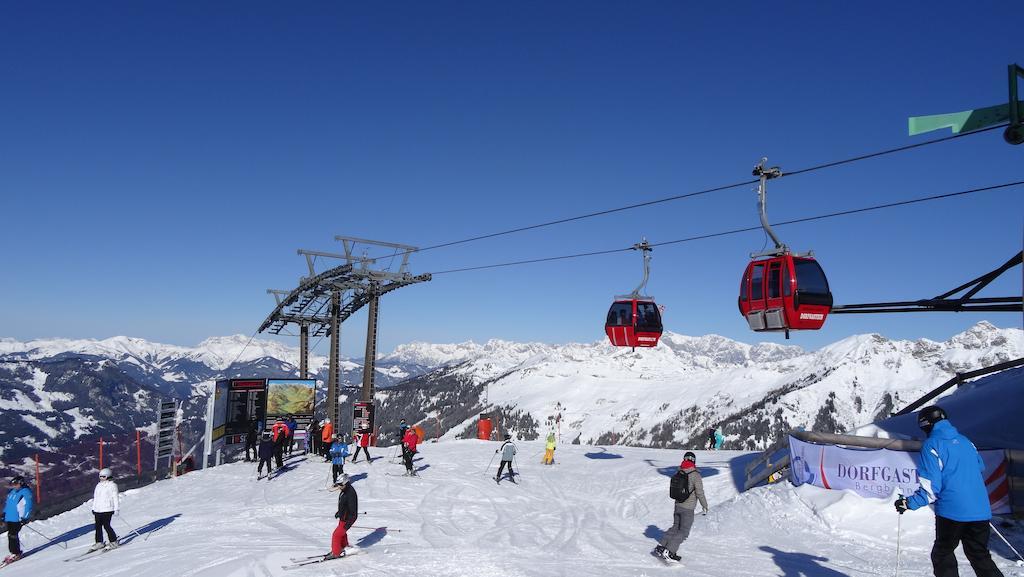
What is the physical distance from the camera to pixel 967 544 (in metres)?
6.43

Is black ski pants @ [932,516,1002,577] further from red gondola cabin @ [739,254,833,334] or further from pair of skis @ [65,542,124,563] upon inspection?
pair of skis @ [65,542,124,563]

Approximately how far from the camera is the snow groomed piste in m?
10.7

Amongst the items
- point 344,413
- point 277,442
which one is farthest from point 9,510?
point 344,413

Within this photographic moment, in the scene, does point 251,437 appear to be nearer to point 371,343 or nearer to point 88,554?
point 371,343

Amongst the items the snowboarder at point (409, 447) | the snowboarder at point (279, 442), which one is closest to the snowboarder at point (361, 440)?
the snowboarder at point (279, 442)

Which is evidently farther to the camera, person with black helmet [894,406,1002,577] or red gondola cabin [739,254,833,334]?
red gondola cabin [739,254,833,334]

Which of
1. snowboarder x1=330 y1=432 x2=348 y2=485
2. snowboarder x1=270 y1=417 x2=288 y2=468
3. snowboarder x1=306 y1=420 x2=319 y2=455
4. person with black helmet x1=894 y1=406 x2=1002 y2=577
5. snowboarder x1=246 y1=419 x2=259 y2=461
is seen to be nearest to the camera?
person with black helmet x1=894 y1=406 x2=1002 y2=577

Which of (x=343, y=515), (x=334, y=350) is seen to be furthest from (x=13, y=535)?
(x=334, y=350)

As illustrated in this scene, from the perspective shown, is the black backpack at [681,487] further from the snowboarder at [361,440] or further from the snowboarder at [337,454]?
the snowboarder at [361,440]

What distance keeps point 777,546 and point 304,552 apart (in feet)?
29.4

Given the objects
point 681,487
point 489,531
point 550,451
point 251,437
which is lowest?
point 489,531

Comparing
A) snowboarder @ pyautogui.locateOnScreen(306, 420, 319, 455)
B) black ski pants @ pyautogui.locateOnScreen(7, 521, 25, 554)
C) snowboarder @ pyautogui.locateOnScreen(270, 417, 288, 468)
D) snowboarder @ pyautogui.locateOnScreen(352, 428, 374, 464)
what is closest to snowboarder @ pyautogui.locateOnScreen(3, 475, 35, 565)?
black ski pants @ pyautogui.locateOnScreen(7, 521, 25, 554)

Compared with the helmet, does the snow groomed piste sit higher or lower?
lower

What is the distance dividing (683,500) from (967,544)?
4.61 metres
